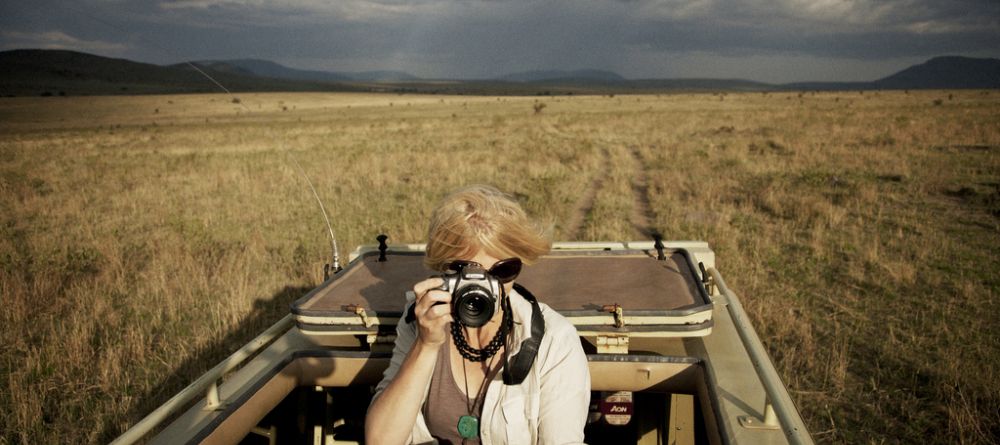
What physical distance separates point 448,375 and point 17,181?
571 inches

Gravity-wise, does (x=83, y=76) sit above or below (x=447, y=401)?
above

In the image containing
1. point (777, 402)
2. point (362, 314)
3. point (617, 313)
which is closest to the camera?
point (777, 402)

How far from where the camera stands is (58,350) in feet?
14.0

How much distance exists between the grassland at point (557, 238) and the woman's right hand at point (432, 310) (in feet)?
6.53

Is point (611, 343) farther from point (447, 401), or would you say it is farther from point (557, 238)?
point (557, 238)

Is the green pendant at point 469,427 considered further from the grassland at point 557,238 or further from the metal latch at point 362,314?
the grassland at point 557,238

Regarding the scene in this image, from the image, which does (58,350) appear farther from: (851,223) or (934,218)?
(934,218)

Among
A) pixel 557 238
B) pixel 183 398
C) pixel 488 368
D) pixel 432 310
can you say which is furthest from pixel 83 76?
pixel 432 310

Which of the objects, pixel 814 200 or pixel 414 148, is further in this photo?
pixel 414 148

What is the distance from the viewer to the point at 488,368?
1.76 metres

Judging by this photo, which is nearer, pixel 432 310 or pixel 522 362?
pixel 432 310

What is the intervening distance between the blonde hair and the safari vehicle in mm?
623

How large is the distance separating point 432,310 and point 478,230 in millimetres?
389

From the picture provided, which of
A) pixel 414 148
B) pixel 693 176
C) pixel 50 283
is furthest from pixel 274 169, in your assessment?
pixel 693 176
